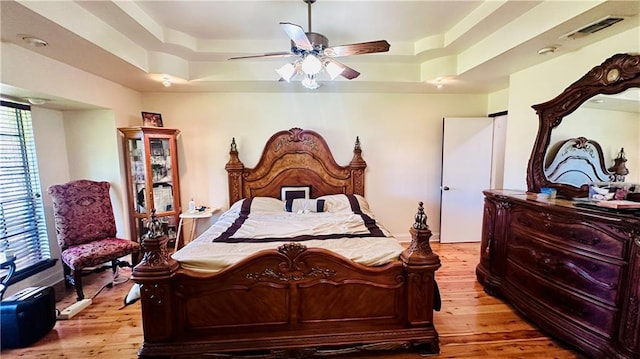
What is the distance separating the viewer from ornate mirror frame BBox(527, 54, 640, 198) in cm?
205

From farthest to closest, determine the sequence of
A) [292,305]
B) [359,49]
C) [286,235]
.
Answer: [286,235]
[359,49]
[292,305]

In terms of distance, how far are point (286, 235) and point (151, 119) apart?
250 cm

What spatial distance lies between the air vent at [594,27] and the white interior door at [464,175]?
190 centimetres

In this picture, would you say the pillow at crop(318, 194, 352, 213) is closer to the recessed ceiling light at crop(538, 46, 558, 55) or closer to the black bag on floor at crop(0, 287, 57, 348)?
the recessed ceiling light at crop(538, 46, 558, 55)

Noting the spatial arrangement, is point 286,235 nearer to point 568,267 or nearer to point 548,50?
point 568,267

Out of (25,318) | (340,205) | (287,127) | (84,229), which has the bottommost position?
(25,318)

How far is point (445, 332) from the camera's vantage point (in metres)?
2.30

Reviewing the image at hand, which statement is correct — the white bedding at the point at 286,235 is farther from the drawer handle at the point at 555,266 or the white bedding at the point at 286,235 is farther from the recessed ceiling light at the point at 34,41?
the recessed ceiling light at the point at 34,41

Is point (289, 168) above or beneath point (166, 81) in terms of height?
beneath

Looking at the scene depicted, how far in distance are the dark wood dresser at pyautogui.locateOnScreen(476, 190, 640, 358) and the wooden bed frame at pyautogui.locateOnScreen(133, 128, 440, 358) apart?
3.26ft

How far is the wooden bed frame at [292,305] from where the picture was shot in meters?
1.93

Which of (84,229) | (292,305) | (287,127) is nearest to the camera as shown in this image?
(292,305)

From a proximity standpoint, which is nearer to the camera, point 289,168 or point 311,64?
point 311,64

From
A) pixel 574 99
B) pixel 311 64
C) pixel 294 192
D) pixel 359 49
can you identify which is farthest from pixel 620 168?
pixel 294 192
